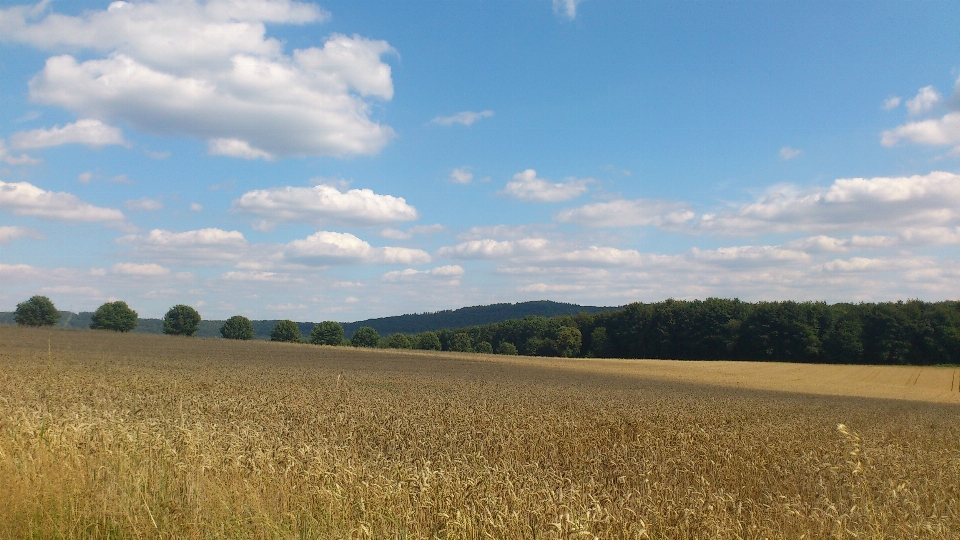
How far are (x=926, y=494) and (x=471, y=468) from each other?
5650 mm

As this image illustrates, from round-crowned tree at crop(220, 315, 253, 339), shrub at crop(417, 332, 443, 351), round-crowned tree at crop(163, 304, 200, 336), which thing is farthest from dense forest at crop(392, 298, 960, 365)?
round-crowned tree at crop(163, 304, 200, 336)

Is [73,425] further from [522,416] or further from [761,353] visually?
[761,353]

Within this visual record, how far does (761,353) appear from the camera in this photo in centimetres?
8519

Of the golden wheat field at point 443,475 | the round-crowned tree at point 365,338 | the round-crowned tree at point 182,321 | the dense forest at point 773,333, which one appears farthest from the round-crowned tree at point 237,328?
the golden wheat field at point 443,475

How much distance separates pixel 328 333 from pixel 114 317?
4172 centimetres

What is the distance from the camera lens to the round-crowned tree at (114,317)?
116m

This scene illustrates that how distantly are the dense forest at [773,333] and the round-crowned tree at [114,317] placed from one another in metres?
82.8

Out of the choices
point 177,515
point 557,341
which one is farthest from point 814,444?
point 557,341

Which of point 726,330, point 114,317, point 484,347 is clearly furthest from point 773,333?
point 114,317

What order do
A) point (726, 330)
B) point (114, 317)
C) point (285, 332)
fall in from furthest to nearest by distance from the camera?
1. point (285, 332)
2. point (114, 317)
3. point (726, 330)

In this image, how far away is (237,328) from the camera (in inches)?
4946

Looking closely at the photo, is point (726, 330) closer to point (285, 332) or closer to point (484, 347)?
point (484, 347)

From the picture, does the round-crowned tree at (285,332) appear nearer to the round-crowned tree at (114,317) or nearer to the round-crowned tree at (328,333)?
the round-crowned tree at (328,333)

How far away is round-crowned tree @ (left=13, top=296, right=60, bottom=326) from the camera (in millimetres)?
111312
